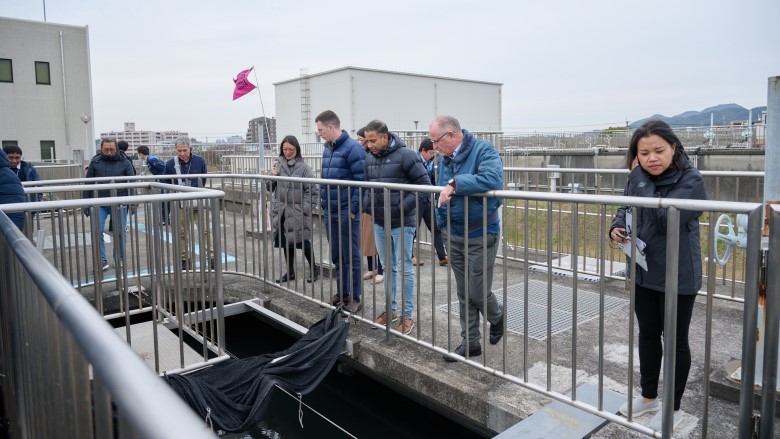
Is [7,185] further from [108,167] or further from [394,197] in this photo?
[108,167]

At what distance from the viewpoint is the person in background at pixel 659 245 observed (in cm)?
313

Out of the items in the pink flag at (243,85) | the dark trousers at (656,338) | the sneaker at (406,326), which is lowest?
the sneaker at (406,326)

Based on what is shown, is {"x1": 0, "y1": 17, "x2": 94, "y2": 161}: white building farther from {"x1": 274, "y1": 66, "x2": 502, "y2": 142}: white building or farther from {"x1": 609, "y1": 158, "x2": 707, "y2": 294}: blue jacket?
{"x1": 609, "y1": 158, "x2": 707, "y2": 294}: blue jacket

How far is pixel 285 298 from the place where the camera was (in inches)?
248

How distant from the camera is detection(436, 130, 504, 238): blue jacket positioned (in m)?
3.97

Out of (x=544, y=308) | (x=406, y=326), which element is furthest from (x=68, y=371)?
(x=544, y=308)

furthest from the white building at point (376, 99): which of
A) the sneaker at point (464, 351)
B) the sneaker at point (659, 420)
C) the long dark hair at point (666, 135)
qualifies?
the sneaker at point (659, 420)

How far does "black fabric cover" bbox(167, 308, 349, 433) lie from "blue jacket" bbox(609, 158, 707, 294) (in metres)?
2.54

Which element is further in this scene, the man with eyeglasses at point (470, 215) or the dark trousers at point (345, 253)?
the dark trousers at point (345, 253)

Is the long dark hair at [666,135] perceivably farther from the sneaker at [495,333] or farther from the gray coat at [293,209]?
the gray coat at [293,209]

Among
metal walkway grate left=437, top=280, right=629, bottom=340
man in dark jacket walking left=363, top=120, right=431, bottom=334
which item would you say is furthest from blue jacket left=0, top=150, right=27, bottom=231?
metal walkway grate left=437, top=280, right=629, bottom=340

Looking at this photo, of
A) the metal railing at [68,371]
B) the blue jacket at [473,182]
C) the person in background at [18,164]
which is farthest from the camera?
the person in background at [18,164]

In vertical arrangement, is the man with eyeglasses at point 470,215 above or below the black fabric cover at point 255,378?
above

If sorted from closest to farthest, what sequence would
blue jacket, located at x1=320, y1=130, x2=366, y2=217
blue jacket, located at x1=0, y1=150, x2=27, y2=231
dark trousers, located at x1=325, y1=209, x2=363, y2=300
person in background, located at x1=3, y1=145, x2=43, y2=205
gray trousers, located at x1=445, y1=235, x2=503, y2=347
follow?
gray trousers, located at x1=445, y1=235, x2=503, y2=347 < blue jacket, located at x1=0, y1=150, x2=27, y2=231 < dark trousers, located at x1=325, y1=209, x2=363, y2=300 < blue jacket, located at x1=320, y1=130, x2=366, y2=217 < person in background, located at x1=3, y1=145, x2=43, y2=205
